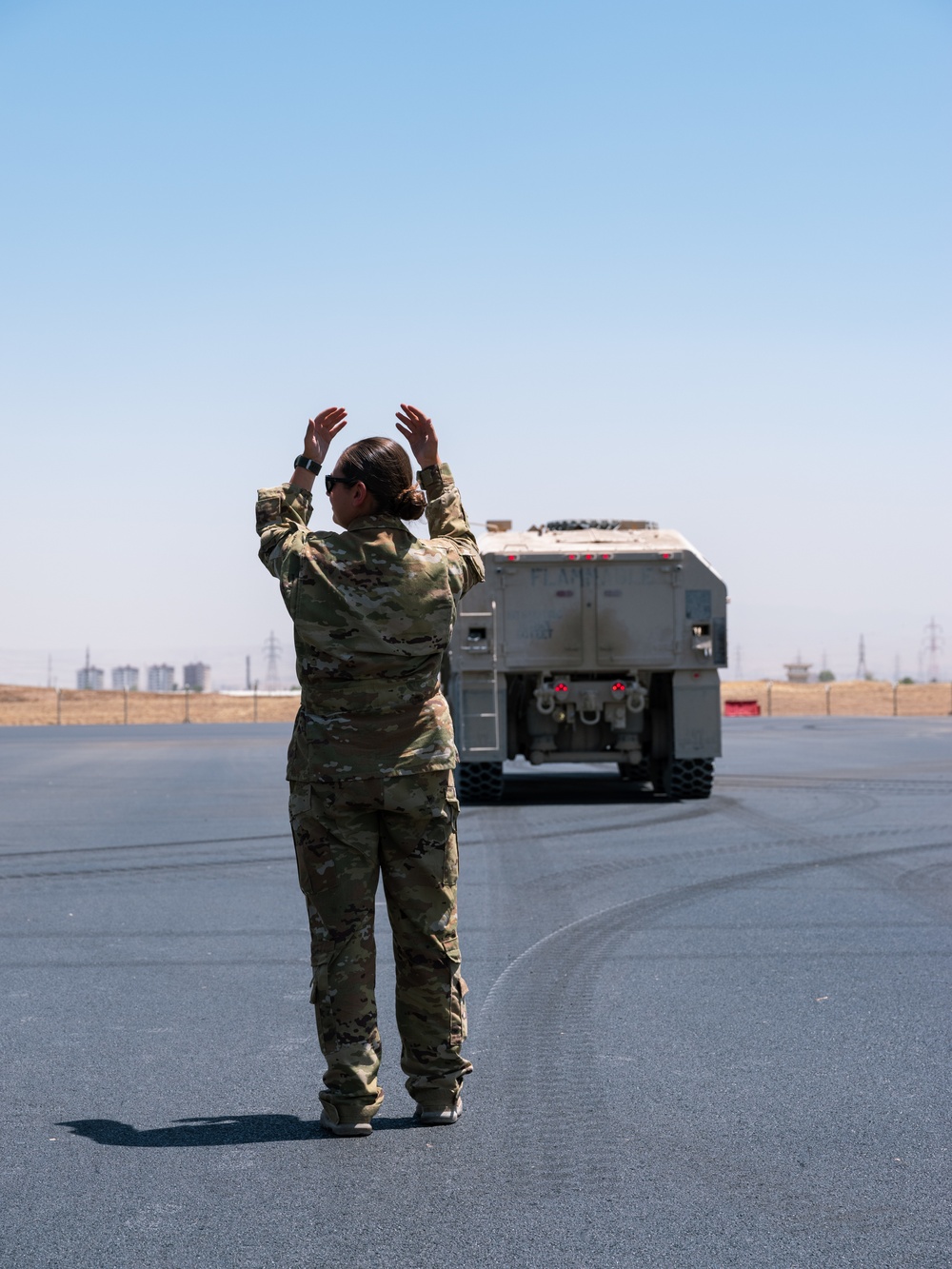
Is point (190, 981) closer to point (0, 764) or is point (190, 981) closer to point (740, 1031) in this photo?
point (740, 1031)

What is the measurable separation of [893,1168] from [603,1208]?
0.90 metres

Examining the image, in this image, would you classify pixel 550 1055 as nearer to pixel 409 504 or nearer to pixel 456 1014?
pixel 456 1014

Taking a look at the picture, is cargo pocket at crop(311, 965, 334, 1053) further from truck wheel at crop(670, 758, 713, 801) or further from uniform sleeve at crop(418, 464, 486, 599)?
truck wheel at crop(670, 758, 713, 801)

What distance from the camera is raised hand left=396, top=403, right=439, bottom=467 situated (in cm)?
499

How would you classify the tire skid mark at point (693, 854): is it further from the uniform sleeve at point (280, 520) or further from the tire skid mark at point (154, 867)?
the uniform sleeve at point (280, 520)

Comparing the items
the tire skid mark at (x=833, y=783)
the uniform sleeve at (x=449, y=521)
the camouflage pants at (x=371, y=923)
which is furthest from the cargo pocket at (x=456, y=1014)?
the tire skid mark at (x=833, y=783)

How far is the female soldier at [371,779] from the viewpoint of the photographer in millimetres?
4613

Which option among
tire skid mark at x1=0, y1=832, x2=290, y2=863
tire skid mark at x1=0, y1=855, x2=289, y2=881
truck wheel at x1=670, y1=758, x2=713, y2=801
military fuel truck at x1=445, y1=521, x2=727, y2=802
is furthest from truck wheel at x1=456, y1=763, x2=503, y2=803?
tire skid mark at x1=0, y1=855, x2=289, y2=881

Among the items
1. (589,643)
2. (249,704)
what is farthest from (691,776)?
(249,704)

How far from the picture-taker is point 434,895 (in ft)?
15.4

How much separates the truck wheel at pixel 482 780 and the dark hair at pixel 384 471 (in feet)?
39.8

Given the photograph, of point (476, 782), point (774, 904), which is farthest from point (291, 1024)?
point (476, 782)

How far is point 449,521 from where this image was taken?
498 cm

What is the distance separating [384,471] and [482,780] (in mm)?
12383
